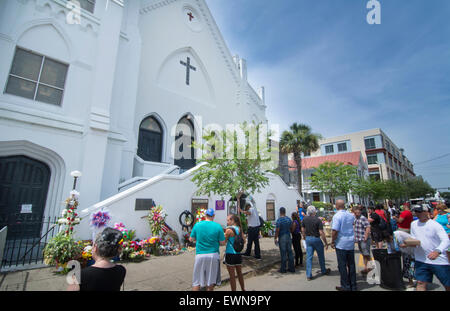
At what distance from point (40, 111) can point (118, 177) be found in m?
3.75

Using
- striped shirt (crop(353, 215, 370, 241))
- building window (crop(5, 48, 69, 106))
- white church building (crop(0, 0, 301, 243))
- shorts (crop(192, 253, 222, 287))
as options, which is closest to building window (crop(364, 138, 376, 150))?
white church building (crop(0, 0, 301, 243))

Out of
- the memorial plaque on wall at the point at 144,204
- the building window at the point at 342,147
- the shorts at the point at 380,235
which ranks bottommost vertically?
the shorts at the point at 380,235

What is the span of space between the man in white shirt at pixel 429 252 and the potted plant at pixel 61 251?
7550 mm

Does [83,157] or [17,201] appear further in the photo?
[83,157]

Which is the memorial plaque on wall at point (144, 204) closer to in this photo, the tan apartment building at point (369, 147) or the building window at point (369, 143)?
the tan apartment building at point (369, 147)

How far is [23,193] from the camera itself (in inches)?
302

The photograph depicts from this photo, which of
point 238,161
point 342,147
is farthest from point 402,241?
point 342,147

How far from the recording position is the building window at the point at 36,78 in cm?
785

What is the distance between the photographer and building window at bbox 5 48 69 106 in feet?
25.8

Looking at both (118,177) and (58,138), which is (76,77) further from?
(118,177)

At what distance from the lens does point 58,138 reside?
26.9ft

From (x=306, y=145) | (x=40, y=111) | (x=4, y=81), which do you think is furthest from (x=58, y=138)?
(x=306, y=145)

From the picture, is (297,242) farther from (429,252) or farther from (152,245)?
(152,245)

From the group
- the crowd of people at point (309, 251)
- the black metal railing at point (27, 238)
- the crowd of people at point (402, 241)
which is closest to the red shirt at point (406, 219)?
the crowd of people at point (402, 241)
